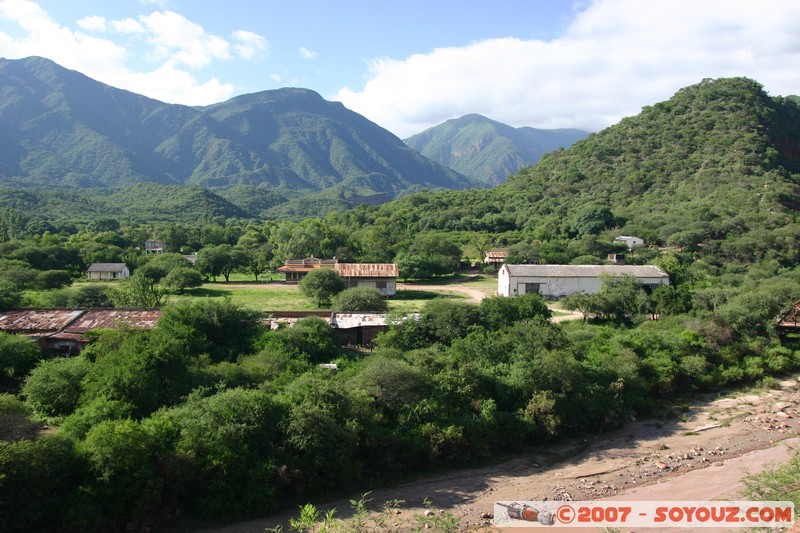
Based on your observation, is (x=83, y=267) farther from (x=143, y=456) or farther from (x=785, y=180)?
(x=785, y=180)

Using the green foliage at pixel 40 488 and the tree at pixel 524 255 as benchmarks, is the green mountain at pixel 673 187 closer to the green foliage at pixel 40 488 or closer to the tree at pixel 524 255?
the tree at pixel 524 255

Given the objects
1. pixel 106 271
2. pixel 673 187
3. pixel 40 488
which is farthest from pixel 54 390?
pixel 673 187

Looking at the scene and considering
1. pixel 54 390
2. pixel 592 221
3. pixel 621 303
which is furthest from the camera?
pixel 592 221

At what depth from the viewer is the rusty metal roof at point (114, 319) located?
22.2 metres

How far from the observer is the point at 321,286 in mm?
33562

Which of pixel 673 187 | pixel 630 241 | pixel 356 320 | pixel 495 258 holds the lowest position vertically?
pixel 356 320

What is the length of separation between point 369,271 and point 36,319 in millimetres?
22472

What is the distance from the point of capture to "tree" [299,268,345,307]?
109 ft

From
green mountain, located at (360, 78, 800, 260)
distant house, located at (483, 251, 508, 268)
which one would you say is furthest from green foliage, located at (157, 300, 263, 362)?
green mountain, located at (360, 78, 800, 260)

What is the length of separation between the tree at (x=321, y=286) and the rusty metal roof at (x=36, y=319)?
13384 millimetres

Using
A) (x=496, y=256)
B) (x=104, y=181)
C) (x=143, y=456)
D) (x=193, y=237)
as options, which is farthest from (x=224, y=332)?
(x=104, y=181)

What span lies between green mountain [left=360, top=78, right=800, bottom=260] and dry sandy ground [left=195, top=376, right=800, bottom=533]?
112 feet

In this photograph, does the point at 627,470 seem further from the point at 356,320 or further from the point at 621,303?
the point at 621,303

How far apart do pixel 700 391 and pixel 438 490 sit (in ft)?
45.7
